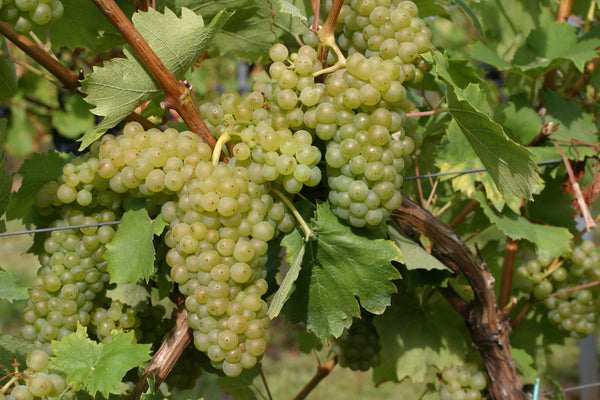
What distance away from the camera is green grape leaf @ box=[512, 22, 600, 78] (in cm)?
144

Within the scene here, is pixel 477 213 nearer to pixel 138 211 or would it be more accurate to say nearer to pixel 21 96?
pixel 138 211

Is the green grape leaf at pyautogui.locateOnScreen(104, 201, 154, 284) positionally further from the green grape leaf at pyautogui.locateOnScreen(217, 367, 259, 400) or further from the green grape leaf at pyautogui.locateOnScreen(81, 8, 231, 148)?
the green grape leaf at pyautogui.locateOnScreen(217, 367, 259, 400)

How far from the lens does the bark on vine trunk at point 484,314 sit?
1.12 m

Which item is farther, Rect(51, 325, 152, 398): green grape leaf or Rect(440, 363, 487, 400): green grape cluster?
Rect(440, 363, 487, 400): green grape cluster

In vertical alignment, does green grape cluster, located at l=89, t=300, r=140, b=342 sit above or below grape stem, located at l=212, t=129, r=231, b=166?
below

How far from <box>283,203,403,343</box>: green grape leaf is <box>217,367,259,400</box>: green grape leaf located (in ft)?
1.97

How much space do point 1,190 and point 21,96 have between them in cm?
193

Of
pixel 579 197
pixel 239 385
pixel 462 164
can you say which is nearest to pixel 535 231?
pixel 579 197

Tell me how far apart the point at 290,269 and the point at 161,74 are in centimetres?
34

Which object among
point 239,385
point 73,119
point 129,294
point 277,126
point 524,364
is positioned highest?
point 277,126

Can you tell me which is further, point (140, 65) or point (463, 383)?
point (463, 383)

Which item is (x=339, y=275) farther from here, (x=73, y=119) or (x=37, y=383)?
(x=73, y=119)

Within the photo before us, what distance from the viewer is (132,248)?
2.90 feet

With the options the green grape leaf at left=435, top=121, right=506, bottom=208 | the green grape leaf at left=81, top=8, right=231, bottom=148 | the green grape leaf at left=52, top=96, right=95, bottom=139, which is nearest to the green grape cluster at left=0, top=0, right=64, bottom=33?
the green grape leaf at left=81, top=8, right=231, bottom=148
